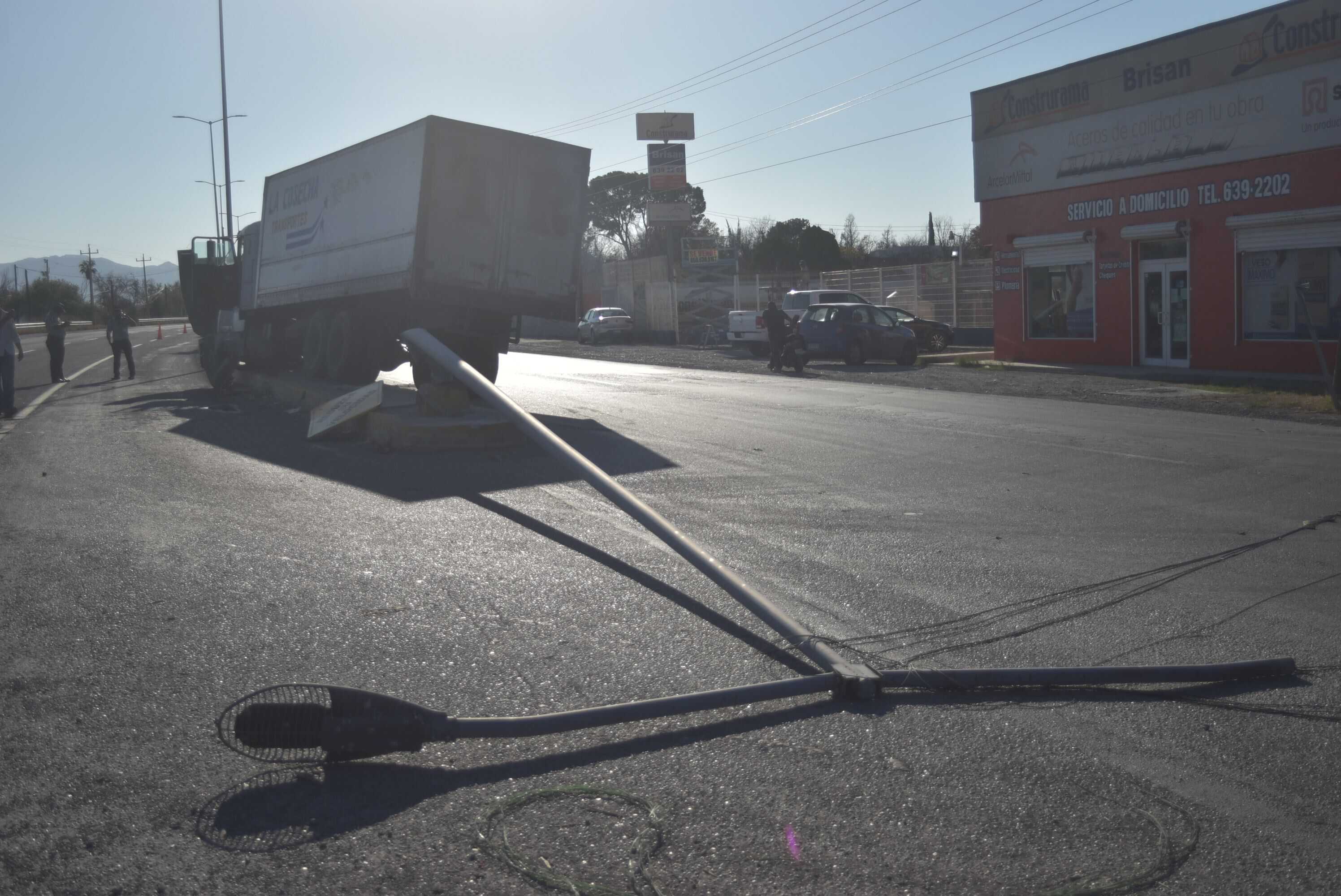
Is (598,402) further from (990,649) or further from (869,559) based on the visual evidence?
(990,649)

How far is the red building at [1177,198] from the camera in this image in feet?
73.1

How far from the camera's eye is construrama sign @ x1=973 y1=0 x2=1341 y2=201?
2211 centimetres

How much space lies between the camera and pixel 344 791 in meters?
3.64

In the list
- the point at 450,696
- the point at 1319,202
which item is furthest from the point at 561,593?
the point at 1319,202

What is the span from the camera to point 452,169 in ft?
48.8

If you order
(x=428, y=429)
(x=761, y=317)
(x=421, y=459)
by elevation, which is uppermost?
(x=761, y=317)

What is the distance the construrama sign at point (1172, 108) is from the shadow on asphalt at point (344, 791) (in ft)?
74.5

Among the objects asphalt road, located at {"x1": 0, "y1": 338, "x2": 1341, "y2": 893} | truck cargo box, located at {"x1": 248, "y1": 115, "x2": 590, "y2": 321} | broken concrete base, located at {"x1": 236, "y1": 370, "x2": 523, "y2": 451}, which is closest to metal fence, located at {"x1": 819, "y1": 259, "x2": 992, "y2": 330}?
truck cargo box, located at {"x1": 248, "y1": 115, "x2": 590, "y2": 321}

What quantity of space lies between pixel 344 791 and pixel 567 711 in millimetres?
844

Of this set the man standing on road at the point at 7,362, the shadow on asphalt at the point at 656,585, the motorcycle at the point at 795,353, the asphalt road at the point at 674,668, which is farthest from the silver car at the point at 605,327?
the shadow on asphalt at the point at 656,585

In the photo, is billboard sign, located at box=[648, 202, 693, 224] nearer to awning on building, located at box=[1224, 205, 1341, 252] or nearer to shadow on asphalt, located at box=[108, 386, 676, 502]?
awning on building, located at box=[1224, 205, 1341, 252]

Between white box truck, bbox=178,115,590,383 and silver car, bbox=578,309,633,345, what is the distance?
2811 centimetres

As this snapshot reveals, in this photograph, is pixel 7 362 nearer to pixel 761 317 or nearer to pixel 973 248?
pixel 761 317

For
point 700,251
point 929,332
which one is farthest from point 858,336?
point 700,251
